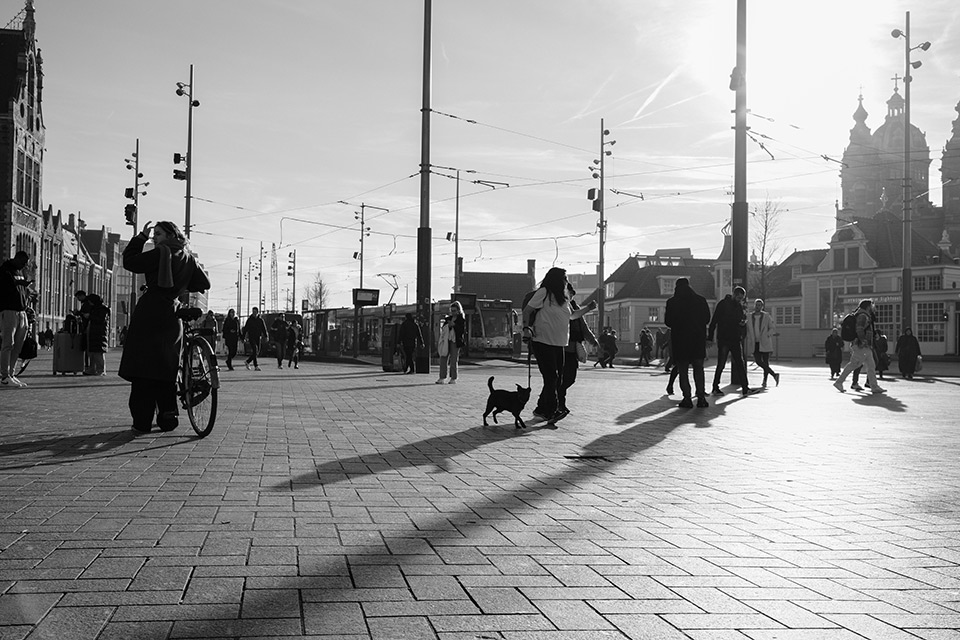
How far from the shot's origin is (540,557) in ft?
13.9

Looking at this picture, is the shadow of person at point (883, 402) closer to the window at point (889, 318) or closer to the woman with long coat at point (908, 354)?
the woman with long coat at point (908, 354)

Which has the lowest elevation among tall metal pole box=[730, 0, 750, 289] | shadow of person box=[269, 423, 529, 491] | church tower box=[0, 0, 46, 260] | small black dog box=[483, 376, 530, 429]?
shadow of person box=[269, 423, 529, 491]

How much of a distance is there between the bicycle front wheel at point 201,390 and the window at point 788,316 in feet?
221

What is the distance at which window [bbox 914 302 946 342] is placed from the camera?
54781 mm

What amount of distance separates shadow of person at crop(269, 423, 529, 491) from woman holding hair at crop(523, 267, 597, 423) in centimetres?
112

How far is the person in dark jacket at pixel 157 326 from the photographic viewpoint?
8.38 m

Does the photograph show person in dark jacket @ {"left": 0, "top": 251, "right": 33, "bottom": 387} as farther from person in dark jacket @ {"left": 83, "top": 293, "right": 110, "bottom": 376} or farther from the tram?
the tram

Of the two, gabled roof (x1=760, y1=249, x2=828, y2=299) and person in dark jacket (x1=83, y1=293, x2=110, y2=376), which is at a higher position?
gabled roof (x1=760, y1=249, x2=828, y2=299)

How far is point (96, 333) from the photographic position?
20312 millimetres

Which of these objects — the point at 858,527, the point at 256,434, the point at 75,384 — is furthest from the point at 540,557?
the point at 75,384

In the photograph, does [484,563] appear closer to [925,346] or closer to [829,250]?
[925,346]

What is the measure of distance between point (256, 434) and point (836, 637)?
6.76 metres

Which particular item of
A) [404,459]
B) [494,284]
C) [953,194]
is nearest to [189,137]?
[404,459]

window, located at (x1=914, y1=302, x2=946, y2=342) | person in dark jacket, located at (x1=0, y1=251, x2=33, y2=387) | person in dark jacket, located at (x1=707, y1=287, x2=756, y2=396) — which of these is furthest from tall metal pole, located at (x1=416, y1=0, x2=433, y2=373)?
window, located at (x1=914, y1=302, x2=946, y2=342)
